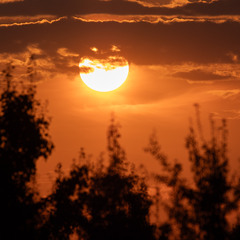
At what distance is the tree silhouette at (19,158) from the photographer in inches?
849

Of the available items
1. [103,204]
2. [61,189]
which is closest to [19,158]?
[61,189]

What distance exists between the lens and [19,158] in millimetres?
22250

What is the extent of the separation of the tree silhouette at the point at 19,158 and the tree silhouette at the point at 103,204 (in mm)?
1259

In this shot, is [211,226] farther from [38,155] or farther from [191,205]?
[38,155]

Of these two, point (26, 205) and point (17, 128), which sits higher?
point (17, 128)

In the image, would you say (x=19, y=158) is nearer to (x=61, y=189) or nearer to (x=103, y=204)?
(x=61, y=189)

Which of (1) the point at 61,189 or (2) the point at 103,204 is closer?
(1) the point at 61,189

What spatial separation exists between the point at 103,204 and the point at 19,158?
1201 cm

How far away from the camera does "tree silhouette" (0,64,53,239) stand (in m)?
21.6

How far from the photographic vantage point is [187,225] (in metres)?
20.1

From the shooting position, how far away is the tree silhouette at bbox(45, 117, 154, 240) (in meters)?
23.3

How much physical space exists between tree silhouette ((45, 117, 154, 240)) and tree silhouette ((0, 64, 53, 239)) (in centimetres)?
126

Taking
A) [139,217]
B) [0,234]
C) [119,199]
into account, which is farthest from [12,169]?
[139,217]

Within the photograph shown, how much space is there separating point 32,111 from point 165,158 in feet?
18.4
